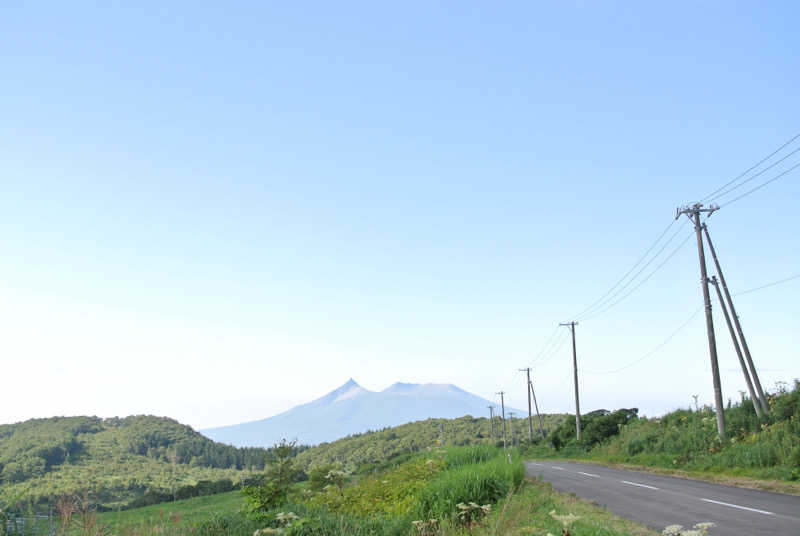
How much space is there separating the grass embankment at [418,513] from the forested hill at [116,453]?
9175cm

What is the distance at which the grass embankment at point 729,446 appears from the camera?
56.9 ft

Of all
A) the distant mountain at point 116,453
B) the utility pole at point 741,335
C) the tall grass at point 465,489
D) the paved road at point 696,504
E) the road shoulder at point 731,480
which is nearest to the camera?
the paved road at point 696,504

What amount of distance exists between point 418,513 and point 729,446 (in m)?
17.0

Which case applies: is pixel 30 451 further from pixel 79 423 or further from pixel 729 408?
pixel 729 408

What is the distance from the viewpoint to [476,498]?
37.5 ft

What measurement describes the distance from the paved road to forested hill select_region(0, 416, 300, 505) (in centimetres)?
9246

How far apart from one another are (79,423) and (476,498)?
156 m

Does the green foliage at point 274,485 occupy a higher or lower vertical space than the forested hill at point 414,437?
higher

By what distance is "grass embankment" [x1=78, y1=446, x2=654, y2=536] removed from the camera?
8.52 meters

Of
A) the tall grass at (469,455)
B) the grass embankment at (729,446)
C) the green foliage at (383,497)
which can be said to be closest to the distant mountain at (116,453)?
the grass embankment at (729,446)

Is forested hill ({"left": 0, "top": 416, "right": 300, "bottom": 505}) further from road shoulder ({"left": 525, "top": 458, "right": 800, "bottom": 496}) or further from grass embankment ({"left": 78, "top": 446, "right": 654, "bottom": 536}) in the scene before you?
grass embankment ({"left": 78, "top": 446, "right": 654, "bottom": 536})

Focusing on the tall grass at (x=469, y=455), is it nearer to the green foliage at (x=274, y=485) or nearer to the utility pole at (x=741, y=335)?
the green foliage at (x=274, y=485)

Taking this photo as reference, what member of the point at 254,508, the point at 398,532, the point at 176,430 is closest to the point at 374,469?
the point at 254,508

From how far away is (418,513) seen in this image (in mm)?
10656
